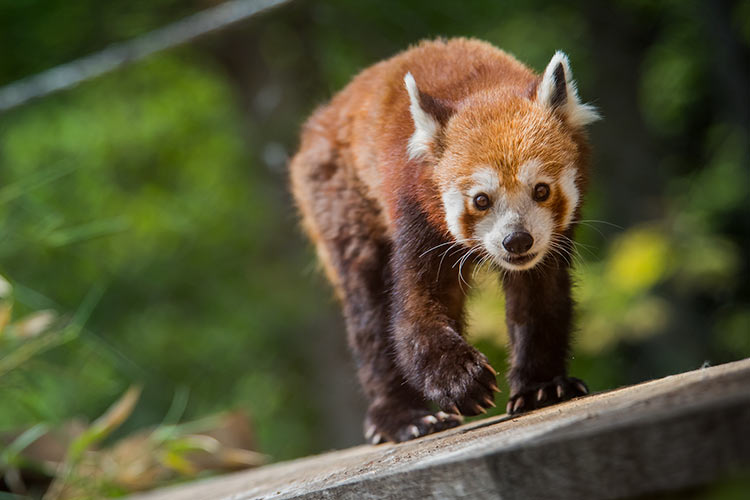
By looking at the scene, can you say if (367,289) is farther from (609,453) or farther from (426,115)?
(609,453)

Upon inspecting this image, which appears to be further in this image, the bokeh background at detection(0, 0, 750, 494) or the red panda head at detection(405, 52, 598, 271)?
the bokeh background at detection(0, 0, 750, 494)

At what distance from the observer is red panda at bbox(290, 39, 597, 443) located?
2.81m

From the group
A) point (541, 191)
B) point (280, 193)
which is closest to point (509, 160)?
point (541, 191)

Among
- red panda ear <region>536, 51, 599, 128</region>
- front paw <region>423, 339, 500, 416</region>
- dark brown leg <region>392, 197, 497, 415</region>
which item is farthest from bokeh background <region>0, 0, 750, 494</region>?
red panda ear <region>536, 51, 599, 128</region>

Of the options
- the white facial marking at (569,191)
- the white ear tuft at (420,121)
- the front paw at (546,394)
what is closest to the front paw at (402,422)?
the front paw at (546,394)

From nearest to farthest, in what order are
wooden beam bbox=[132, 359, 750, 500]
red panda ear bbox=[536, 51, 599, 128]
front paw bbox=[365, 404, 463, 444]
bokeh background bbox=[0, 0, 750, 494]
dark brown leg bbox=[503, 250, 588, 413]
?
wooden beam bbox=[132, 359, 750, 500] < red panda ear bbox=[536, 51, 599, 128] < dark brown leg bbox=[503, 250, 588, 413] < front paw bbox=[365, 404, 463, 444] < bokeh background bbox=[0, 0, 750, 494]

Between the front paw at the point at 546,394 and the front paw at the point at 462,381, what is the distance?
232 mm

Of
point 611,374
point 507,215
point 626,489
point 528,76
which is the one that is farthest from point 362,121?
point 611,374

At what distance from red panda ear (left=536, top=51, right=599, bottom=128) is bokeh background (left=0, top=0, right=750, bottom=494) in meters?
3.24

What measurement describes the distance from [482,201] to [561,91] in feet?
1.49

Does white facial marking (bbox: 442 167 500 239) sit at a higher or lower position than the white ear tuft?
lower

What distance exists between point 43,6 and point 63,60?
56 centimetres

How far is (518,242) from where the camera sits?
2.75m

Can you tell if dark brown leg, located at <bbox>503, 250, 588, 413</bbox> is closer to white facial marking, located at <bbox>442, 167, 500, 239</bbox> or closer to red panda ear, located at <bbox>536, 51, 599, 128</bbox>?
white facial marking, located at <bbox>442, 167, 500, 239</bbox>
